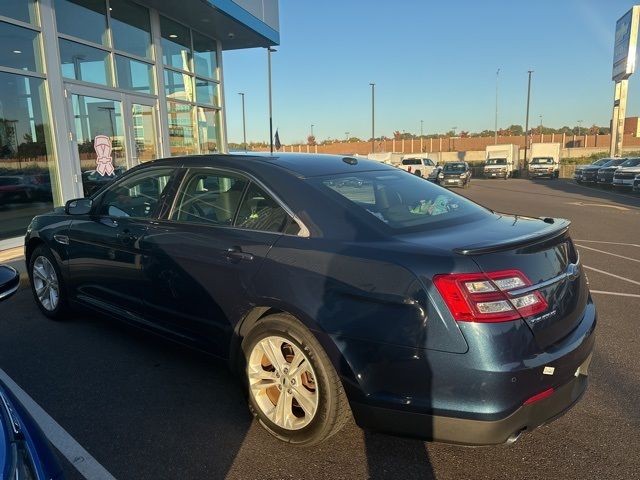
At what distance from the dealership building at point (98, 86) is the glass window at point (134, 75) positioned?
25 mm

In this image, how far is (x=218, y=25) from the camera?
1223cm

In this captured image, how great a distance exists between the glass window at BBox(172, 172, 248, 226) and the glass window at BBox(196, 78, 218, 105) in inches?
407

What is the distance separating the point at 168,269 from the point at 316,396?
1409 mm

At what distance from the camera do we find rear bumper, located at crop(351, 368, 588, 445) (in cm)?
224

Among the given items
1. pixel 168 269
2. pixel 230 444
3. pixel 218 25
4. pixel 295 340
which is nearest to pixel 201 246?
pixel 168 269

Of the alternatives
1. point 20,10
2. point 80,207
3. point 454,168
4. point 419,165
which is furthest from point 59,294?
point 419,165

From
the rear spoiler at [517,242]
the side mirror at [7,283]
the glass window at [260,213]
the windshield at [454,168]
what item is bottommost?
the windshield at [454,168]

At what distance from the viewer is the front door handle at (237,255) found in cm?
293

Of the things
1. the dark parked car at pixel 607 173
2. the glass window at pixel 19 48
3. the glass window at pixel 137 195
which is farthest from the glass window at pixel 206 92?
the dark parked car at pixel 607 173

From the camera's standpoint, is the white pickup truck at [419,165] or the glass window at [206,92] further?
the white pickup truck at [419,165]

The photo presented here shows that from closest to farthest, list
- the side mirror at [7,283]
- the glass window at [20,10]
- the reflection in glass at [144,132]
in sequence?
1. the side mirror at [7,283]
2. the glass window at [20,10]
3. the reflection in glass at [144,132]

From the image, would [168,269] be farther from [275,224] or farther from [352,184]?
[352,184]

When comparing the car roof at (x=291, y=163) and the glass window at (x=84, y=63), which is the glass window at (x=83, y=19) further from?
the car roof at (x=291, y=163)

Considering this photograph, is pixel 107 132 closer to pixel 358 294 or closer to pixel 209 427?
pixel 209 427
